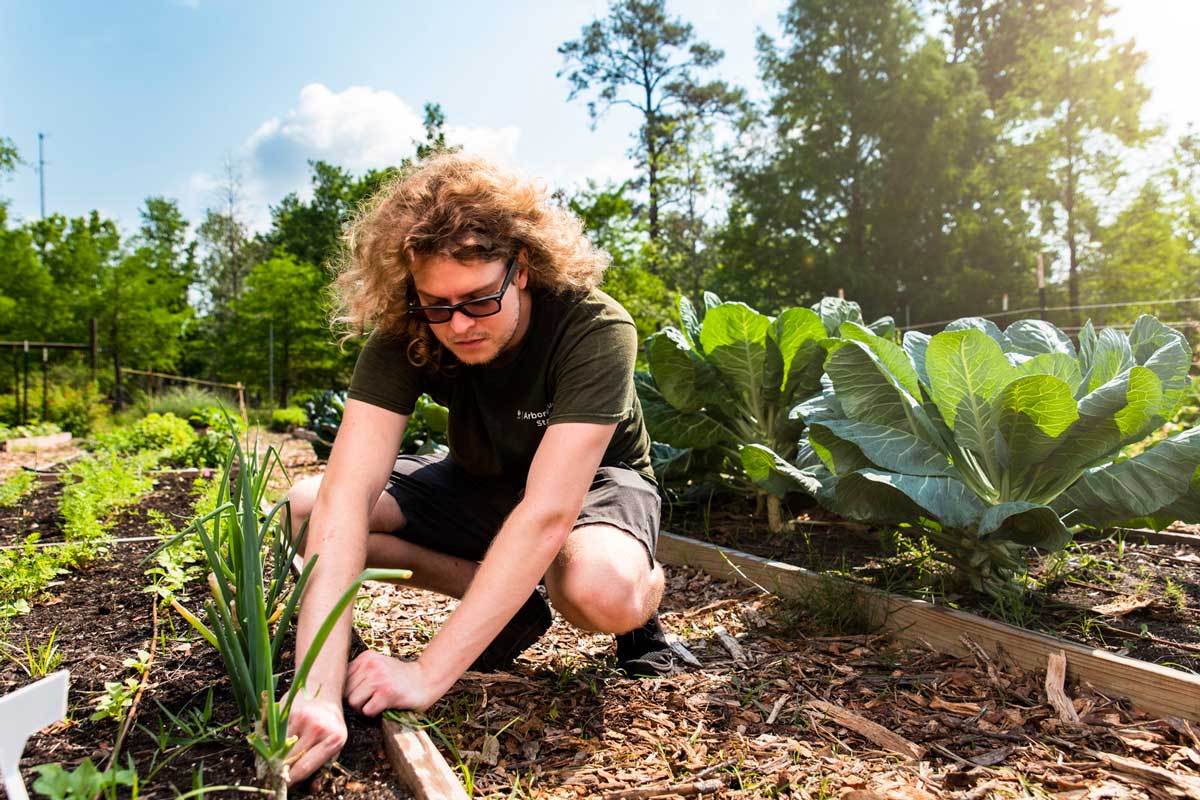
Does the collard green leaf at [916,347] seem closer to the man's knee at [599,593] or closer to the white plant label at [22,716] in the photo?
the man's knee at [599,593]

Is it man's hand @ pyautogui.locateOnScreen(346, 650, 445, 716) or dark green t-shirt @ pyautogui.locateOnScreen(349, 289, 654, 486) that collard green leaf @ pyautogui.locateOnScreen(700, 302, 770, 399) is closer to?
dark green t-shirt @ pyautogui.locateOnScreen(349, 289, 654, 486)

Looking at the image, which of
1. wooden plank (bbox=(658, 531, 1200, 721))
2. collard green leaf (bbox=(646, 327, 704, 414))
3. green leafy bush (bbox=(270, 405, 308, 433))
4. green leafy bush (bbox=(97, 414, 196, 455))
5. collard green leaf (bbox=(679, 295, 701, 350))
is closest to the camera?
wooden plank (bbox=(658, 531, 1200, 721))

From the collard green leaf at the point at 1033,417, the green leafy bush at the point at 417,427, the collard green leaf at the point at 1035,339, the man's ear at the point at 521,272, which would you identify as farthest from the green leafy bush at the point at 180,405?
the collard green leaf at the point at 1033,417

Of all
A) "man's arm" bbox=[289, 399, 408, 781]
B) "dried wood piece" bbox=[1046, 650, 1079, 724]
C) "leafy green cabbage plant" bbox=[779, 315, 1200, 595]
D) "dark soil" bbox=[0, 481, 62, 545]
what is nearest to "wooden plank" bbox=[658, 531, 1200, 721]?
"dried wood piece" bbox=[1046, 650, 1079, 724]

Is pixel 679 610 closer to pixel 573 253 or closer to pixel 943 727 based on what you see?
pixel 943 727

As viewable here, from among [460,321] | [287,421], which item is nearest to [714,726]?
[460,321]

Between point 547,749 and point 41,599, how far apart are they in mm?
1602

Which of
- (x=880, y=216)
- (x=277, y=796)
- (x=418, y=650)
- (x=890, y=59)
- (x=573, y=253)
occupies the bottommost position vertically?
(x=418, y=650)

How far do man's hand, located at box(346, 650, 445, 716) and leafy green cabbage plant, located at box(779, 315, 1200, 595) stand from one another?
116 centimetres

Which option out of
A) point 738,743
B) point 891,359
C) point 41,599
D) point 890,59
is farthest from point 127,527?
point 890,59

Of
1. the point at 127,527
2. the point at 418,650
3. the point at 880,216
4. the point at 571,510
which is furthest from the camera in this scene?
the point at 880,216

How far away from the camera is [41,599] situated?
2.09 m

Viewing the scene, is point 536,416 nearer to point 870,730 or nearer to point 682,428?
point 870,730

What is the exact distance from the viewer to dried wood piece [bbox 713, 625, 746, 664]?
1.92 metres
